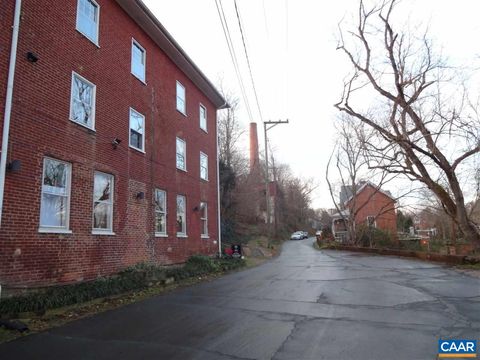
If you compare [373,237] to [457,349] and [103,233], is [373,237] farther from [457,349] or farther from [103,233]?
[457,349]

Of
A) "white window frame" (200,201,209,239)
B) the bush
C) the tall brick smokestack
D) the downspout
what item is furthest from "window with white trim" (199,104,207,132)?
the tall brick smokestack

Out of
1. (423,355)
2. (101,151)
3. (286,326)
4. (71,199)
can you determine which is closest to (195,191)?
(101,151)

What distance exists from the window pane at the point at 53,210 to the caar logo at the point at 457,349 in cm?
893

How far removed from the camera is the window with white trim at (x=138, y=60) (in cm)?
1585

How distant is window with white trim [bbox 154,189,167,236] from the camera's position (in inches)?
650

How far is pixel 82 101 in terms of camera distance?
12516mm

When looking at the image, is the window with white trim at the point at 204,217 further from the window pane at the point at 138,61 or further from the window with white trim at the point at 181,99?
the window pane at the point at 138,61

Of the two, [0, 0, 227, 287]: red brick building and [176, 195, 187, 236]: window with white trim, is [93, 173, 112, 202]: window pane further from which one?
[176, 195, 187, 236]: window with white trim

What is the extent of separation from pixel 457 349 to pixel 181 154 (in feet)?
50.2

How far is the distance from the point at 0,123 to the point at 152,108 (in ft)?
25.5

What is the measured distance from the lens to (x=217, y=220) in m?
23.5

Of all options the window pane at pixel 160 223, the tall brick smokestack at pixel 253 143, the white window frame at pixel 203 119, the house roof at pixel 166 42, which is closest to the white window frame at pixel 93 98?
the house roof at pixel 166 42

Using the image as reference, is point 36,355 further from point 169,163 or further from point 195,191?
point 195,191

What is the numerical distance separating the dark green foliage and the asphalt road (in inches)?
47.9
